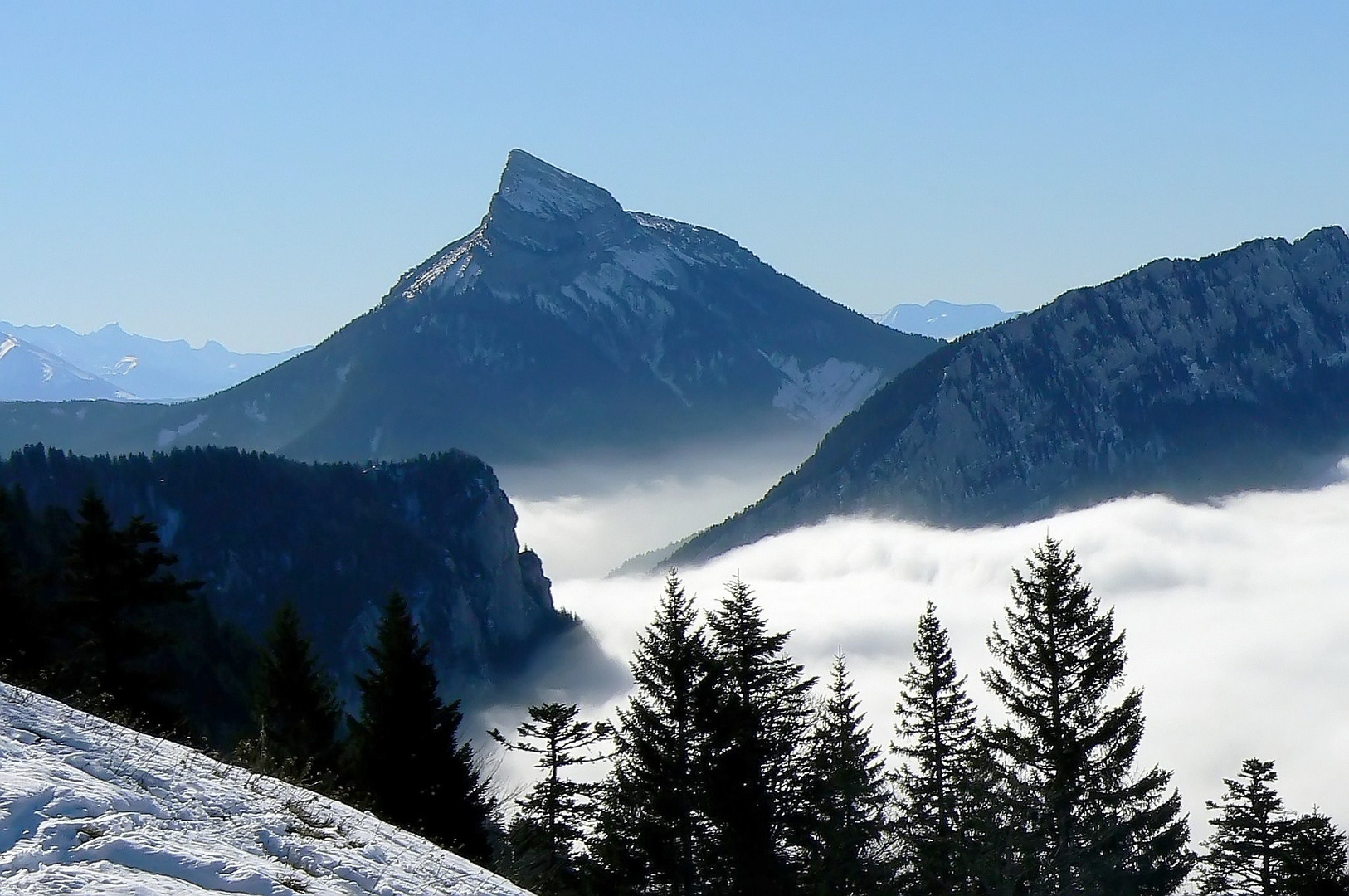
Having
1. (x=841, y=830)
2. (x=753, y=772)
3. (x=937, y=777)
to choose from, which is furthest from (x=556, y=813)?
(x=937, y=777)

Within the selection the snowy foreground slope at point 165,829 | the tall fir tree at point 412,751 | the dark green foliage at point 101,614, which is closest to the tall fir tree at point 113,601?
the dark green foliage at point 101,614

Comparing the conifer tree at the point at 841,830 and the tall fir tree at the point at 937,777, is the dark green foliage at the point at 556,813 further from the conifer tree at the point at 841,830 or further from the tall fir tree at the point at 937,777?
the tall fir tree at the point at 937,777

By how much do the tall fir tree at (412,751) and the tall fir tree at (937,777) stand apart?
10.1 meters

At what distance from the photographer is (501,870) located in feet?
70.4

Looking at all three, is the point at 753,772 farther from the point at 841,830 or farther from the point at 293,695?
the point at 293,695

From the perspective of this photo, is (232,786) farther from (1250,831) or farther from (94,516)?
(1250,831)

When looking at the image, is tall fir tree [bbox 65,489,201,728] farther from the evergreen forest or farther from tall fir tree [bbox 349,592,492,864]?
tall fir tree [bbox 349,592,492,864]

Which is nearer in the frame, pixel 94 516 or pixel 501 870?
pixel 501 870

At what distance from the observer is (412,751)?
3023cm

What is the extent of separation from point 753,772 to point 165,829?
16.0m

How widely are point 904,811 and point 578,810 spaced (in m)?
8.21

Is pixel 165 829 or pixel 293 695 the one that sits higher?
pixel 293 695

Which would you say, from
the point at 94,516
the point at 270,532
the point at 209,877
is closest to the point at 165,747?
the point at 209,877

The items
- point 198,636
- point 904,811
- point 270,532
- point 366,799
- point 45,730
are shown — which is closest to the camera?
point 45,730
